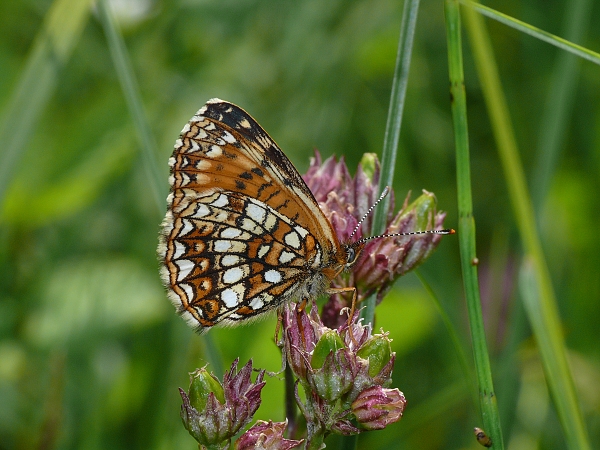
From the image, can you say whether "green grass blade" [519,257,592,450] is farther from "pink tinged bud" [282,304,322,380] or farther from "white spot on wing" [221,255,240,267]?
"white spot on wing" [221,255,240,267]

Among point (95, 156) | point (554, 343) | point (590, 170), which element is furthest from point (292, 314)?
point (590, 170)

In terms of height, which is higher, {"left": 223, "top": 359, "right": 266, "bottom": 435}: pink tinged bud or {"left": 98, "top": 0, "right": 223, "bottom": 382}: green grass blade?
{"left": 98, "top": 0, "right": 223, "bottom": 382}: green grass blade

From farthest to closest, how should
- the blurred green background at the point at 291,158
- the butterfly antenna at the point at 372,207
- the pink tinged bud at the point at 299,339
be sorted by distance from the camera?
the blurred green background at the point at 291,158, the butterfly antenna at the point at 372,207, the pink tinged bud at the point at 299,339

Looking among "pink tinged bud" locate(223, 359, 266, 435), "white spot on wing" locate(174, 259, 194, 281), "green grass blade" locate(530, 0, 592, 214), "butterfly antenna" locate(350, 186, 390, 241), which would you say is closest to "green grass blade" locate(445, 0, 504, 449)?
"butterfly antenna" locate(350, 186, 390, 241)

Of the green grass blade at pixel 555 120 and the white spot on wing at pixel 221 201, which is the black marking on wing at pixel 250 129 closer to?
the white spot on wing at pixel 221 201

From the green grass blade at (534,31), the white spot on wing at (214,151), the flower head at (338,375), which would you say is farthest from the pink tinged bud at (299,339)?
the green grass blade at (534,31)
